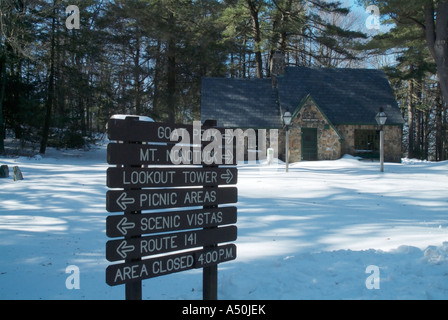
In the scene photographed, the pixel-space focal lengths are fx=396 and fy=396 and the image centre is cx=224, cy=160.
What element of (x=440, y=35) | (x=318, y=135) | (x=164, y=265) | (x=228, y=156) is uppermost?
(x=440, y=35)

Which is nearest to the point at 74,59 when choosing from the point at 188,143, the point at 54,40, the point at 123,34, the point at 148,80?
the point at 54,40

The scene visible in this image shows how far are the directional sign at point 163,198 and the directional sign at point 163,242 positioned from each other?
0.87ft

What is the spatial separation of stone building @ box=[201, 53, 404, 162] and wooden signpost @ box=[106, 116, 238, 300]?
62.6 feet

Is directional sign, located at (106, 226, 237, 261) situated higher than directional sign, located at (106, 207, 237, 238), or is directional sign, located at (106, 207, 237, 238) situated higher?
directional sign, located at (106, 207, 237, 238)

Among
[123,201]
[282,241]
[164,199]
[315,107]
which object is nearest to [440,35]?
[315,107]

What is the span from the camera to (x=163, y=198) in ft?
11.6

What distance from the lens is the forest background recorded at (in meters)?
21.6

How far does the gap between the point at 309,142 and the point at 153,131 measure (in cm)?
2089

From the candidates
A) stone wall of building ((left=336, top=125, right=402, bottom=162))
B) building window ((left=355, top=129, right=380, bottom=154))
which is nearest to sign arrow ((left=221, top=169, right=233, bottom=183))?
stone wall of building ((left=336, top=125, right=402, bottom=162))

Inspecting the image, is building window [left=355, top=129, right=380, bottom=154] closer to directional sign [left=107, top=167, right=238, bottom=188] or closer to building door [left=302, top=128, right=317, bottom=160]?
building door [left=302, top=128, right=317, bottom=160]

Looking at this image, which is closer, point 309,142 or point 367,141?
point 309,142

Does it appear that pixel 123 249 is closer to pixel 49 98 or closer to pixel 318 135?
pixel 318 135
